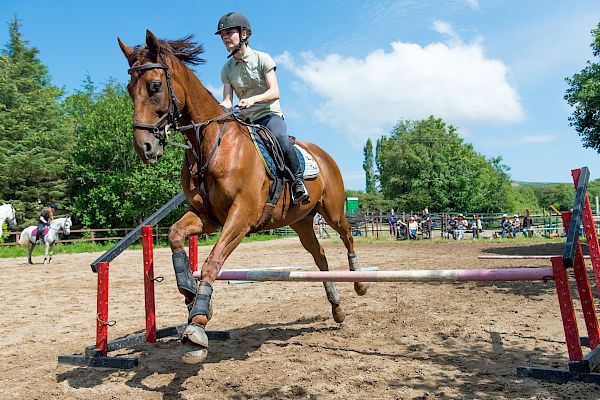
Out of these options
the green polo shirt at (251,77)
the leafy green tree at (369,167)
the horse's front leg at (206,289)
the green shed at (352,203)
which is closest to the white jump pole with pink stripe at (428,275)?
the horse's front leg at (206,289)

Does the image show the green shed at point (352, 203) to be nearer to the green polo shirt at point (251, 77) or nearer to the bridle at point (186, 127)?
the green polo shirt at point (251, 77)

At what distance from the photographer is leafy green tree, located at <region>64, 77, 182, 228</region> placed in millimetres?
35938

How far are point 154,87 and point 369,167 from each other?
10574 centimetres

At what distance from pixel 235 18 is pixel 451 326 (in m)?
4.77

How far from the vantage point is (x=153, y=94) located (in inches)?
156

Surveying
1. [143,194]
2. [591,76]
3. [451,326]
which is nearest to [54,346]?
[451,326]

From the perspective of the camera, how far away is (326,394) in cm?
383

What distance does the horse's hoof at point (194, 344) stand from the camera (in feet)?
11.2

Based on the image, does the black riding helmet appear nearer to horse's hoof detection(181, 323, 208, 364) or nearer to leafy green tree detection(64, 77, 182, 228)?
horse's hoof detection(181, 323, 208, 364)

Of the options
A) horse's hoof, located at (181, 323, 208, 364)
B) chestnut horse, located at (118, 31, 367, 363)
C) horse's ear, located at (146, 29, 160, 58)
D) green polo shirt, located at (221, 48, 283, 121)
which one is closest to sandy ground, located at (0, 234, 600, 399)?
horse's hoof, located at (181, 323, 208, 364)

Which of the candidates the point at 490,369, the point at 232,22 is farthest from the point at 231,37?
the point at 490,369

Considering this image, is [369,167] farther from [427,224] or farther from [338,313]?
[338,313]

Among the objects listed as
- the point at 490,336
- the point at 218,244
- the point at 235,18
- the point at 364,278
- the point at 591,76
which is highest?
the point at 591,76

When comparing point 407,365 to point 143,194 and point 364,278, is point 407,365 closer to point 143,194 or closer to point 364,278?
point 364,278
